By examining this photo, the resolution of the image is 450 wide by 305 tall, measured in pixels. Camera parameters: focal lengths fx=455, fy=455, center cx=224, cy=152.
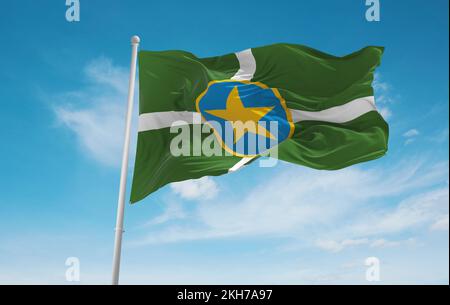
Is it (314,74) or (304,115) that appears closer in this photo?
(304,115)

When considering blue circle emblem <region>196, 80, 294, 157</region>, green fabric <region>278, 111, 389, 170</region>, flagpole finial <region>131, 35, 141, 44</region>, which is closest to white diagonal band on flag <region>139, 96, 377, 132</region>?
green fabric <region>278, 111, 389, 170</region>

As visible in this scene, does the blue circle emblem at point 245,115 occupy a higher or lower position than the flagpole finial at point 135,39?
lower

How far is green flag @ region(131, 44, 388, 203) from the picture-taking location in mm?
9609

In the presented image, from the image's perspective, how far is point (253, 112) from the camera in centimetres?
1040

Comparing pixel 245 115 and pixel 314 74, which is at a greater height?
pixel 314 74

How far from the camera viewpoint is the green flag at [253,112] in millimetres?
9609

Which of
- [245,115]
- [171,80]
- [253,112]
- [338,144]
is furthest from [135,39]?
[338,144]

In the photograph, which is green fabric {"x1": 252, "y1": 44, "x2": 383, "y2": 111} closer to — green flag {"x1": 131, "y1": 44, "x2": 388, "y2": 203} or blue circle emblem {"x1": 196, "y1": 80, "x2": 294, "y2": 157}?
green flag {"x1": 131, "y1": 44, "x2": 388, "y2": 203}

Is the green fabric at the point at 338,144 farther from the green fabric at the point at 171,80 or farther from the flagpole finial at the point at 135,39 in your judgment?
the flagpole finial at the point at 135,39

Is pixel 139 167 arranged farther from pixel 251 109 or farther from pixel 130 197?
pixel 251 109

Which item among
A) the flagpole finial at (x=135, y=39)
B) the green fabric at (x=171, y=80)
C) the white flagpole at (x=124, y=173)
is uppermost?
the flagpole finial at (x=135, y=39)

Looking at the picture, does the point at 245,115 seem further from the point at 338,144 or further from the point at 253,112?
the point at 338,144

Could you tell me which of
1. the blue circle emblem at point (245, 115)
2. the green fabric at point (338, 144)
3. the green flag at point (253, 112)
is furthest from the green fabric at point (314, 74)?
the green fabric at point (338, 144)

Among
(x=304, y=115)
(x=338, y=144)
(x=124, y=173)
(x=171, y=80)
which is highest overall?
(x=171, y=80)
